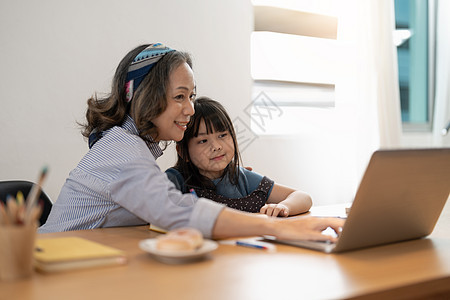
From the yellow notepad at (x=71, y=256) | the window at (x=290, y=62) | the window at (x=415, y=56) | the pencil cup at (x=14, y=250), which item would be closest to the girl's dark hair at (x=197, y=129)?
the yellow notepad at (x=71, y=256)

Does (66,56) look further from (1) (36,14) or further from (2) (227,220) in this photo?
(2) (227,220)

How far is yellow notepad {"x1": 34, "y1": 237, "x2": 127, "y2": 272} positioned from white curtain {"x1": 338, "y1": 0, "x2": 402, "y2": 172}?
2855 mm

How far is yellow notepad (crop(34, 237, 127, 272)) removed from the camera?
809mm

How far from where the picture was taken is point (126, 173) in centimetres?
117

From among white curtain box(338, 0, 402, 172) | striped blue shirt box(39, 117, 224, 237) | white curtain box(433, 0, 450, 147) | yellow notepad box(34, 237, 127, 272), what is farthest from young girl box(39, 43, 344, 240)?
white curtain box(433, 0, 450, 147)

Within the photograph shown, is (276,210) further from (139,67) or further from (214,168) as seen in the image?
(139,67)

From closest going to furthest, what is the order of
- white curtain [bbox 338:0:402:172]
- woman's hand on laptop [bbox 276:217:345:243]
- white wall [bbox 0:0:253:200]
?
woman's hand on laptop [bbox 276:217:345:243] < white wall [bbox 0:0:253:200] < white curtain [bbox 338:0:402:172]

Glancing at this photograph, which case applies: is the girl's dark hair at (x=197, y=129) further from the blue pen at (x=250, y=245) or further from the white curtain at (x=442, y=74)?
the white curtain at (x=442, y=74)

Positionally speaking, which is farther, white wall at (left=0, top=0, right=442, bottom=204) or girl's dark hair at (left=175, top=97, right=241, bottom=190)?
white wall at (left=0, top=0, right=442, bottom=204)

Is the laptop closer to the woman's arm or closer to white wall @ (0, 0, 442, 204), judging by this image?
the woman's arm

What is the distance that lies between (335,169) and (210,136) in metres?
1.95

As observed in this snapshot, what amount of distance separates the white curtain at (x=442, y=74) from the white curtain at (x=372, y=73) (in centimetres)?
70

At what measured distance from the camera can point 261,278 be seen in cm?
79

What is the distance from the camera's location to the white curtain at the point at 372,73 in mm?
3516
